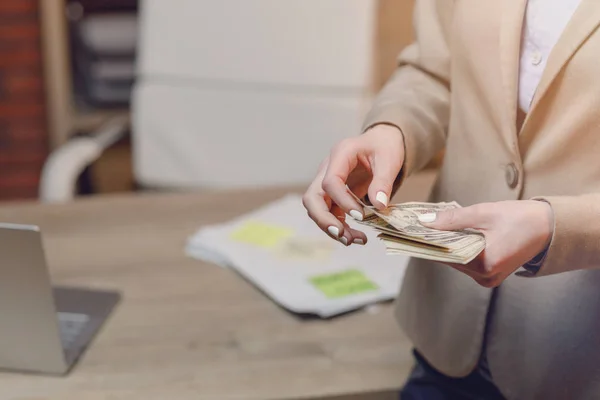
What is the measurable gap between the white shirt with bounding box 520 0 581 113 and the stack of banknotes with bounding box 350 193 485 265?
0.55ft

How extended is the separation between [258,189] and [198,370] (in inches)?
26.4

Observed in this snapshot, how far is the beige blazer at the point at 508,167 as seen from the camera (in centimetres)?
79

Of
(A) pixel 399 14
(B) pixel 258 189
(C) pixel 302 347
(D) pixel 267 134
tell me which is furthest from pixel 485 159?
(A) pixel 399 14

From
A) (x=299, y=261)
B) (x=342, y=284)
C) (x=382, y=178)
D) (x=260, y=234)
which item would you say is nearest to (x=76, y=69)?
(x=260, y=234)

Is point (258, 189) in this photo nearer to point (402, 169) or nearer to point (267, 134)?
point (267, 134)

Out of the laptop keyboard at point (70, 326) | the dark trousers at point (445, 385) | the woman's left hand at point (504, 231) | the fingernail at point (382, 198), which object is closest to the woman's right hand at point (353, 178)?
the fingernail at point (382, 198)

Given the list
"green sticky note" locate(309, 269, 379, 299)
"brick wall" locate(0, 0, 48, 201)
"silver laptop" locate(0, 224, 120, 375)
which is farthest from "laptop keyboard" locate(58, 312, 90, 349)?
"brick wall" locate(0, 0, 48, 201)

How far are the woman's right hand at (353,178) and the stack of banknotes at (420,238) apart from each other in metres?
0.03

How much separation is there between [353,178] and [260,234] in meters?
0.56

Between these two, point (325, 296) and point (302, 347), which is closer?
point (302, 347)

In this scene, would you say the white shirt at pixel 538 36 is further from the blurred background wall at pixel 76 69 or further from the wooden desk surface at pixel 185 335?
the blurred background wall at pixel 76 69

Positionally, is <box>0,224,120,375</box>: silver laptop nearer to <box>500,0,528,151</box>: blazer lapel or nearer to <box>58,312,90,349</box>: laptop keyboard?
<box>58,312,90,349</box>: laptop keyboard

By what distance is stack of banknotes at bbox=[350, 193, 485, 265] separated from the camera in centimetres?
72

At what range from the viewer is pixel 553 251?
0.76m
